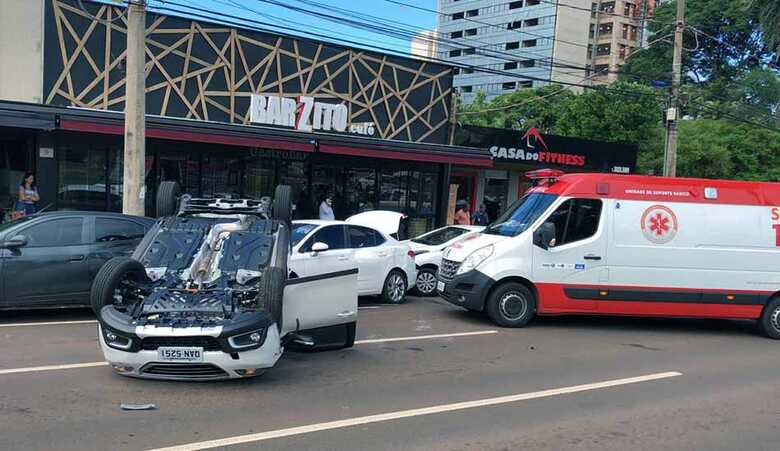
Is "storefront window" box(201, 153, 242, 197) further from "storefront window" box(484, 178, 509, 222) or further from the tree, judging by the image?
the tree

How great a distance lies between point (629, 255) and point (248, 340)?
6878 millimetres

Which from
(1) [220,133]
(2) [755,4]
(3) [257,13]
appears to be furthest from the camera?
(2) [755,4]

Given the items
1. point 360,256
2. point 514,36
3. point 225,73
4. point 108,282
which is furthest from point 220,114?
point 514,36

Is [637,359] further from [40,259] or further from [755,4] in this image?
[755,4]

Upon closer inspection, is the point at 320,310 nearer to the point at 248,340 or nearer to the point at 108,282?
the point at 248,340

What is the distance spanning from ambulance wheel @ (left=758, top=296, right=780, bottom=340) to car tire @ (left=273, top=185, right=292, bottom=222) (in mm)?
8169

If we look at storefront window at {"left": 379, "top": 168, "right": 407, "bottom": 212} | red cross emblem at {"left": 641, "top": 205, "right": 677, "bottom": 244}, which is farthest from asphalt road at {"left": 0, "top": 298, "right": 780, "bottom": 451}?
storefront window at {"left": 379, "top": 168, "right": 407, "bottom": 212}

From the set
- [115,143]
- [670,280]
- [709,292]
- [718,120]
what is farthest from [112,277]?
[718,120]

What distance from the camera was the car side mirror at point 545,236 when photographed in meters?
10.2

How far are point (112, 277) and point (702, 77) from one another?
59333 millimetres

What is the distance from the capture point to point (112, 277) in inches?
248

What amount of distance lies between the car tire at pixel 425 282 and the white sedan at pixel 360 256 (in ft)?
2.61

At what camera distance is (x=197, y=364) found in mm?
5828

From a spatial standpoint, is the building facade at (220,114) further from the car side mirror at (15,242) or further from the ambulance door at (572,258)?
the ambulance door at (572,258)
